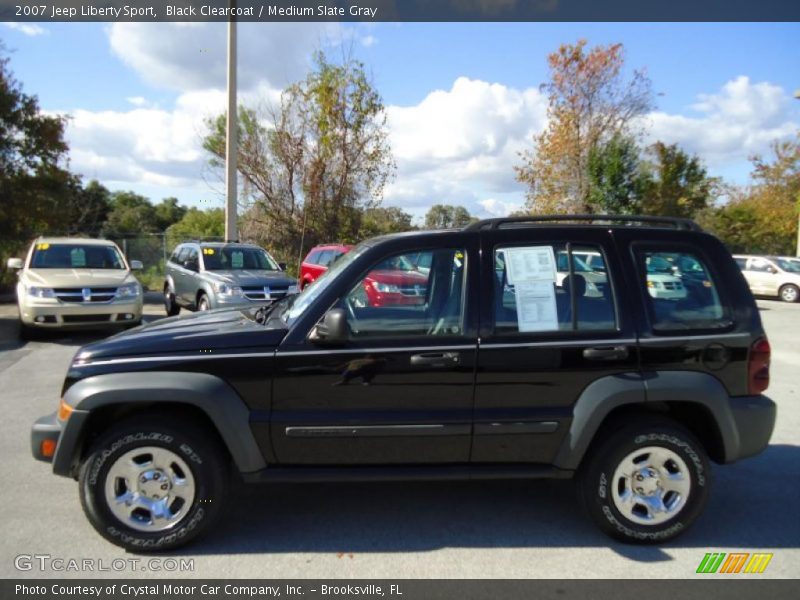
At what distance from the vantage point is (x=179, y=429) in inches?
130

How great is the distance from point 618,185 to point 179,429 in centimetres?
2083

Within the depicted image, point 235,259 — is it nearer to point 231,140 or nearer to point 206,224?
point 231,140

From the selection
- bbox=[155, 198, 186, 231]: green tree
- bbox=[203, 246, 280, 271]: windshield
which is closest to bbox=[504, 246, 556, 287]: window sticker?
bbox=[203, 246, 280, 271]: windshield

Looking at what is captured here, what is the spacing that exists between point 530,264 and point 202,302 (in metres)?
8.95

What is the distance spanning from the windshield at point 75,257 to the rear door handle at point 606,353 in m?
9.69

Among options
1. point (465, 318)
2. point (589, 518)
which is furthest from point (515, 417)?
point (589, 518)

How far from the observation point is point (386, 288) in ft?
11.9

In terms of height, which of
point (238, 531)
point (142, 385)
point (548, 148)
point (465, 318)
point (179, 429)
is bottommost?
point (238, 531)

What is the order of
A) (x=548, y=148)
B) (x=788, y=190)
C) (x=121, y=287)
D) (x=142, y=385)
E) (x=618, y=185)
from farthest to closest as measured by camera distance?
(x=788, y=190)
(x=548, y=148)
(x=618, y=185)
(x=121, y=287)
(x=142, y=385)

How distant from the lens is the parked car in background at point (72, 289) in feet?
30.7


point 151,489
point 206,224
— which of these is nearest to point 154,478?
point 151,489

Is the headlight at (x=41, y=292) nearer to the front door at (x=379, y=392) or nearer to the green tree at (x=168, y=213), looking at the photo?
the front door at (x=379, y=392)

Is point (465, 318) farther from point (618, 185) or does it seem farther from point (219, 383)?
point (618, 185)

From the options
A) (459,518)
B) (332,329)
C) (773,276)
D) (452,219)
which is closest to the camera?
(332,329)
